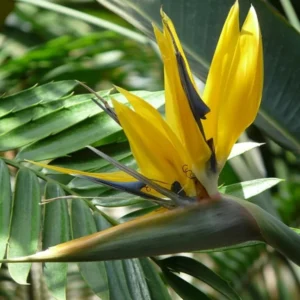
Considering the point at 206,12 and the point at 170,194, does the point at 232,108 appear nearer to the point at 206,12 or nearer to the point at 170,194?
the point at 170,194

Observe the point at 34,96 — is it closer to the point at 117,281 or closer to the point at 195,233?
the point at 117,281

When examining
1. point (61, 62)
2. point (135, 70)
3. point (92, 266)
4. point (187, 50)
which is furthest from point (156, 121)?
point (135, 70)

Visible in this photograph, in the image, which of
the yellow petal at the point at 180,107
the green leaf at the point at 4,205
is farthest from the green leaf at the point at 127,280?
the yellow petal at the point at 180,107

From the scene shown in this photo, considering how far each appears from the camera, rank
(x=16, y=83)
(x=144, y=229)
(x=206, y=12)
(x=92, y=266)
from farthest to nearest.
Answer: (x=16, y=83) → (x=206, y=12) → (x=92, y=266) → (x=144, y=229)

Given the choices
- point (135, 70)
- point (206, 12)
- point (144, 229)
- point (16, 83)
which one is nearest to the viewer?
point (144, 229)

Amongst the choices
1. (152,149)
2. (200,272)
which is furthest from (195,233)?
(200,272)

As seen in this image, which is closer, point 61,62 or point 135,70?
point 61,62

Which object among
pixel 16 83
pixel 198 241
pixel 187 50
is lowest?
pixel 198 241

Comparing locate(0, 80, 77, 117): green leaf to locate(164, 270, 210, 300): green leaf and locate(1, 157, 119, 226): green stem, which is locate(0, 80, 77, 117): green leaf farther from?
locate(164, 270, 210, 300): green leaf
